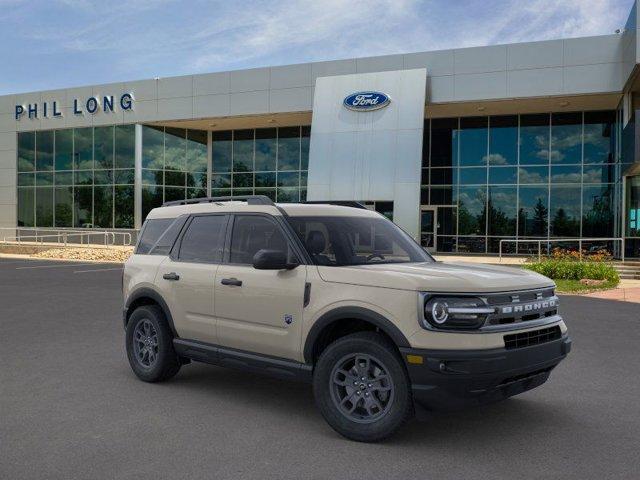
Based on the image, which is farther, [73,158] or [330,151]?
[73,158]

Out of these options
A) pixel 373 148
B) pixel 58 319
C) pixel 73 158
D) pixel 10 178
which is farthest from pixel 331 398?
pixel 10 178

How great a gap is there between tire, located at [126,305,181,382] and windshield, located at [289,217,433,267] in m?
1.94

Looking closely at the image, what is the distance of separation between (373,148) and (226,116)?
8.81 metres

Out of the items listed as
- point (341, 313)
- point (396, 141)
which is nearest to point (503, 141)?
point (396, 141)

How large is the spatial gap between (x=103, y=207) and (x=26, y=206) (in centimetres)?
655

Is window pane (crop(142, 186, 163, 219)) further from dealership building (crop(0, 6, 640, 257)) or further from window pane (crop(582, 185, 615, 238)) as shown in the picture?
window pane (crop(582, 185, 615, 238))

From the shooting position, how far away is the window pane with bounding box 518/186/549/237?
2948 centimetres

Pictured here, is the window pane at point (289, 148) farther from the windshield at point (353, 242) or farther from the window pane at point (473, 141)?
the windshield at point (353, 242)

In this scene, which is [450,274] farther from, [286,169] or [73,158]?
[73,158]

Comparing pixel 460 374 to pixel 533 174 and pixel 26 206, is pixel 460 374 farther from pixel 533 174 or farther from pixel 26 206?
pixel 26 206

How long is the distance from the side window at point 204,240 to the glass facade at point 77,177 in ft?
101

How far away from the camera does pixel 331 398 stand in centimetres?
490

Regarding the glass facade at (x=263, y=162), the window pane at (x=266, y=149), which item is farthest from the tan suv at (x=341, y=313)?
the window pane at (x=266, y=149)

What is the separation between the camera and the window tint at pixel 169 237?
263 inches
